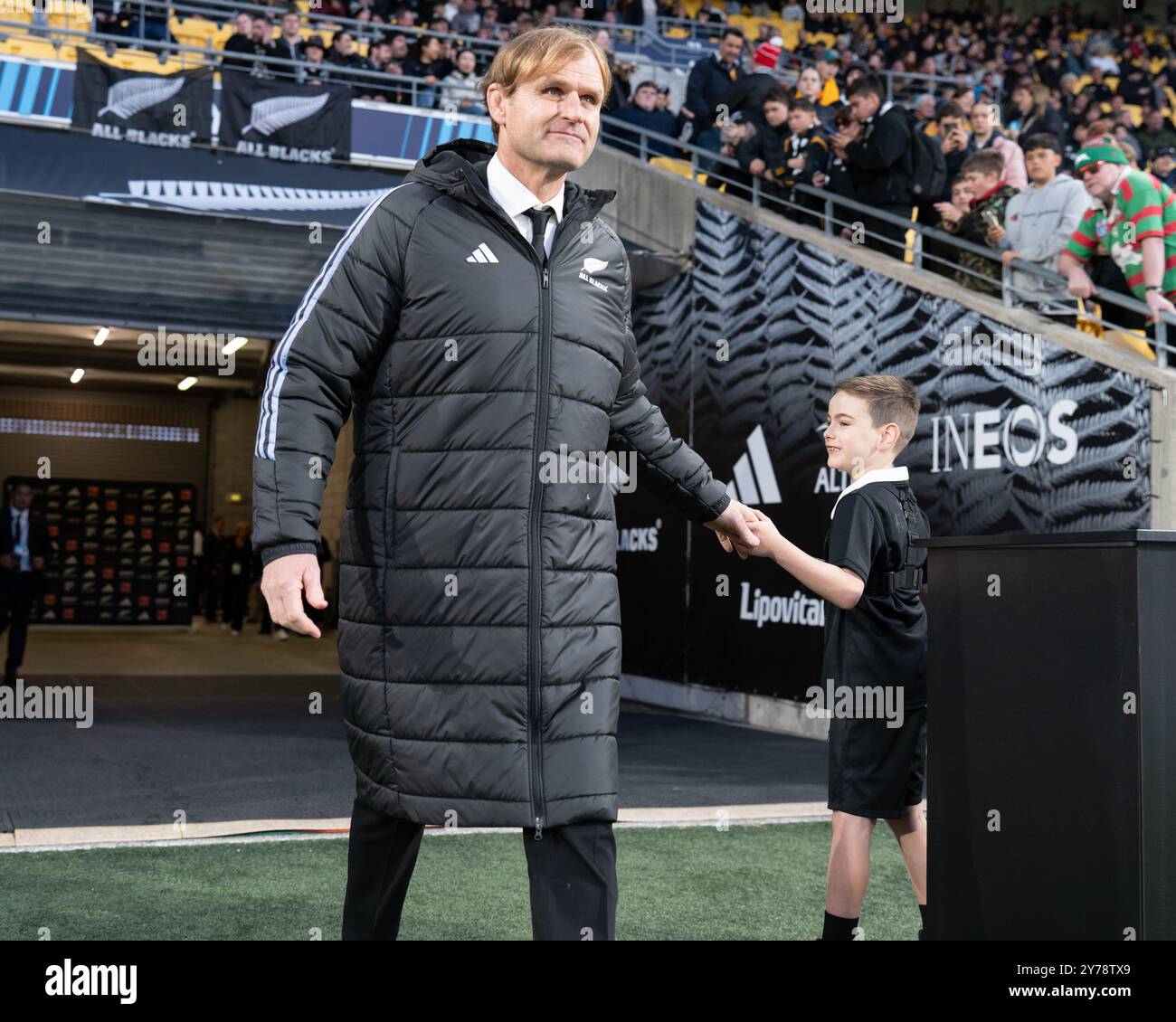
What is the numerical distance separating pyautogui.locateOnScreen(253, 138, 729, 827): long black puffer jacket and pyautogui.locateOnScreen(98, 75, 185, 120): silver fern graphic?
29.9ft

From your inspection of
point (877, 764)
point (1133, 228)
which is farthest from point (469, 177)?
point (1133, 228)

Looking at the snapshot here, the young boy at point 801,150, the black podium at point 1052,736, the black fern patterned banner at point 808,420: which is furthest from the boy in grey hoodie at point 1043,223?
the black podium at point 1052,736

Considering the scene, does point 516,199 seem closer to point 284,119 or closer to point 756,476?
point 756,476

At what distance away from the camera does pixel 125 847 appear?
586cm

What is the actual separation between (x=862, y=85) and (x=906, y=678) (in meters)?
7.92

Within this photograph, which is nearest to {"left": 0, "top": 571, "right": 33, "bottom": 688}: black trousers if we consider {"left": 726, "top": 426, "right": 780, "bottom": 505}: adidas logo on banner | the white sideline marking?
{"left": 726, "top": 426, "right": 780, "bottom": 505}: adidas logo on banner

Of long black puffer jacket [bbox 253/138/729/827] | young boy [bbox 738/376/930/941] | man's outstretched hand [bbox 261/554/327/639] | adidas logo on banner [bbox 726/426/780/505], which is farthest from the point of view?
adidas logo on banner [bbox 726/426/780/505]

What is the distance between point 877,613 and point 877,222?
763 centimetres

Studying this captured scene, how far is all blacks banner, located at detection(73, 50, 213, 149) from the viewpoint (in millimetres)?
11086

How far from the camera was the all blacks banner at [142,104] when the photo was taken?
1109 centimetres

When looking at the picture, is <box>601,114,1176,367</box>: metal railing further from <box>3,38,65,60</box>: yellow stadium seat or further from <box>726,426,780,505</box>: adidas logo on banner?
<box>3,38,65,60</box>: yellow stadium seat

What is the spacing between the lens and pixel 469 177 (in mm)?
3004
